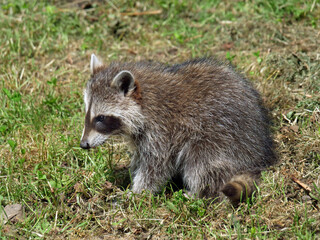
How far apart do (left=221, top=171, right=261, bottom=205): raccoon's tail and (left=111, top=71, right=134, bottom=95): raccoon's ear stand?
1541mm

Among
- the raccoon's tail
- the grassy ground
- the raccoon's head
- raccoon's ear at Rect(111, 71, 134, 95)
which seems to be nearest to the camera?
the raccoon's tail

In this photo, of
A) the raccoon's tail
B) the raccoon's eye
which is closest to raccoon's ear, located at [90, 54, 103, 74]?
the raccoon's eye

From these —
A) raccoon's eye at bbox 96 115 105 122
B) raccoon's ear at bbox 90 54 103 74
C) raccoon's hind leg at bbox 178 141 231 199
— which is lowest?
raccoon's hind leg at bbox 178 141 231 199

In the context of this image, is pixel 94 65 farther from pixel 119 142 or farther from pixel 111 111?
pixel 119 142

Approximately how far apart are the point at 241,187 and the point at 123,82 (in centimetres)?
174

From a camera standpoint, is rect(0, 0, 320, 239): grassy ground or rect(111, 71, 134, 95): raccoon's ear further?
rect(111, 71, 134, 95): raccoon's ear

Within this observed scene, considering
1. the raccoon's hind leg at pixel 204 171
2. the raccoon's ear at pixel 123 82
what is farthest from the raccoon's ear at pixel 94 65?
the raccoon's hind leg at pixel 204 171

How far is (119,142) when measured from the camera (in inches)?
234

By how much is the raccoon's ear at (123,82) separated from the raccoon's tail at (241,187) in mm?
1541

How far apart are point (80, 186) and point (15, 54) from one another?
3140 mm

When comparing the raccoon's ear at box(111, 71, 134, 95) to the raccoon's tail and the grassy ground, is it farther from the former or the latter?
the raccoon's tail

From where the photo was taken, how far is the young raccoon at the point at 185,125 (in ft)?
16.1

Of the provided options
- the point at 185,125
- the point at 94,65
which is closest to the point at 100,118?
the point at 94,65

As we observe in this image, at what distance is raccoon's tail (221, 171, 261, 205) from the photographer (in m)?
4.39
